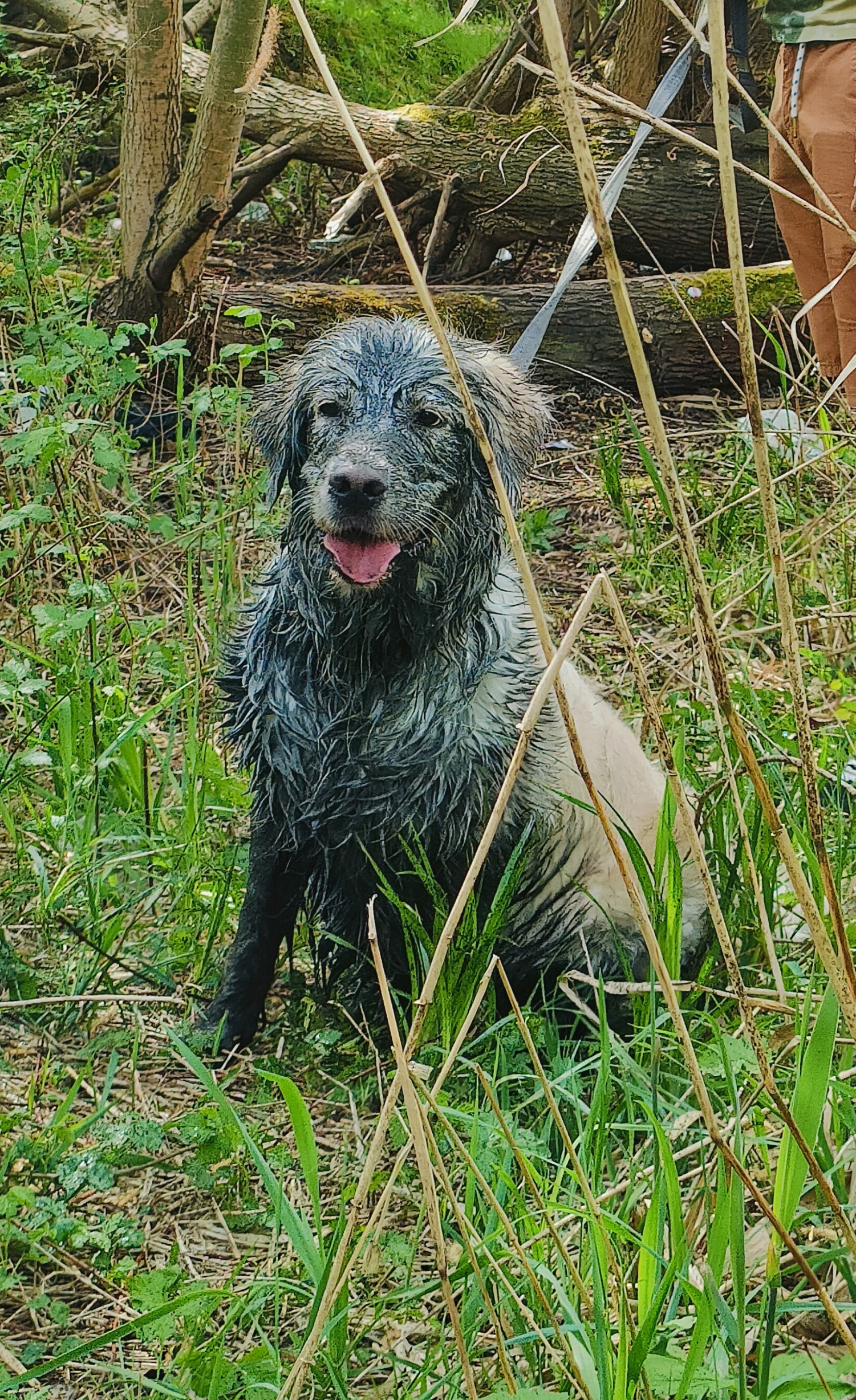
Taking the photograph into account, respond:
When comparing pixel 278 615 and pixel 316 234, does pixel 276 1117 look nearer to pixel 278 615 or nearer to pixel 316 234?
pixel 278 615

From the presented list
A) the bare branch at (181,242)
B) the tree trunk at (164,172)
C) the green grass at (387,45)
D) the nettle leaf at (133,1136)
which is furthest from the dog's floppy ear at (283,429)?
the green grass at (387,45)

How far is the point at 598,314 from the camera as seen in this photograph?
6949mm

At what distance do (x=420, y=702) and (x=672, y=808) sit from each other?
87 centimetres

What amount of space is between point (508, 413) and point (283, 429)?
1.69 ft

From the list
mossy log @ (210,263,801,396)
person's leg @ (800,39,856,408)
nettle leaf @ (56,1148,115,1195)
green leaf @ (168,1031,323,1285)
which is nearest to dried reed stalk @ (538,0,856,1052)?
green leaf @ (168,1031,323,1285)

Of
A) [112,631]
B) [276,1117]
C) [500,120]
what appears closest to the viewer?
[276,1117]

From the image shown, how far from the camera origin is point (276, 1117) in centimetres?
280

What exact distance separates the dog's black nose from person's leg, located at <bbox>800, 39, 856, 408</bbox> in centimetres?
243

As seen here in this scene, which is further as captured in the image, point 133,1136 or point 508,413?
point 508,413

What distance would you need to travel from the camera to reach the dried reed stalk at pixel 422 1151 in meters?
1.45

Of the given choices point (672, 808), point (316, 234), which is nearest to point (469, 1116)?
point (672, 808)

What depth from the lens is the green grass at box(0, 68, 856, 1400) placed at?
1738 millimetres

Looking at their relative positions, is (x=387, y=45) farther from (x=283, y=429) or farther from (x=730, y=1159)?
(x=730, y=1159)

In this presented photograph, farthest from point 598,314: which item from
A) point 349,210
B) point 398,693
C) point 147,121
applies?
point 398,693
